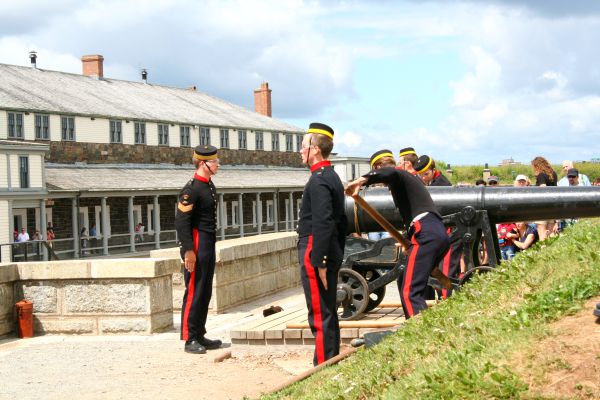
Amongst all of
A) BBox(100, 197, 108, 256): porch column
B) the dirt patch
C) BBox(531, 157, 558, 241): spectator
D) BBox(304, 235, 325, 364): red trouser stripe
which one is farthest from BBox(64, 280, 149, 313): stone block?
BBox(100, 197, 108, 256): porch column

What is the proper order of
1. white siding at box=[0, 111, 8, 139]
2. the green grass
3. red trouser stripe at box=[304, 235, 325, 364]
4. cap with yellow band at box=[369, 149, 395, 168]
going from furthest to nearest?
white siding at box=[0, 111, 8, 139] < cap with yellow band at box=[369, 149, 395, 168] < red trouser stripe at box=[304, 235, 325, 364] < the green grass

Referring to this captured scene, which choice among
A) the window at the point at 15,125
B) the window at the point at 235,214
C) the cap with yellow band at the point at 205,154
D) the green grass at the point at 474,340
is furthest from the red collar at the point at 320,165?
the window at the point at 235,214

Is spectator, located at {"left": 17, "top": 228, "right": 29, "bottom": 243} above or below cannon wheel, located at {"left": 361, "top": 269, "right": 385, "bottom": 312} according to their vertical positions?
below

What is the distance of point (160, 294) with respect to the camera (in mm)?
9695

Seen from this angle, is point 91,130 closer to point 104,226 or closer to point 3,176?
point 104,226

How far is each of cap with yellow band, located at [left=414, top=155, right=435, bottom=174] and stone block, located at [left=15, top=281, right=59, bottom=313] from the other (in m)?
3.98

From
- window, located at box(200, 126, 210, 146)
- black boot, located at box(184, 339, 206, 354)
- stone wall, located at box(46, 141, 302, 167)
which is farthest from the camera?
window, located at box(200, 126, 210, 146)

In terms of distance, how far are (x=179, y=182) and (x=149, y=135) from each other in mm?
5382

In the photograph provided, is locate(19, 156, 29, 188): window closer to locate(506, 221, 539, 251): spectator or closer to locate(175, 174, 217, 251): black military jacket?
locate(506, 221, 539, 251): spectator

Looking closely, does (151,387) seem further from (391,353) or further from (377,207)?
(377,207)

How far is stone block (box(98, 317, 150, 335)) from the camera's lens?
31.3ft

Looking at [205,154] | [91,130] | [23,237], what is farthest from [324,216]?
[91,130]

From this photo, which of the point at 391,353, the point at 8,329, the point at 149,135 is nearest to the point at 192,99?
the point at 149,135

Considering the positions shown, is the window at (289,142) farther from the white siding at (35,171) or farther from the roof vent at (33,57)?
the white siding at (35,171)
